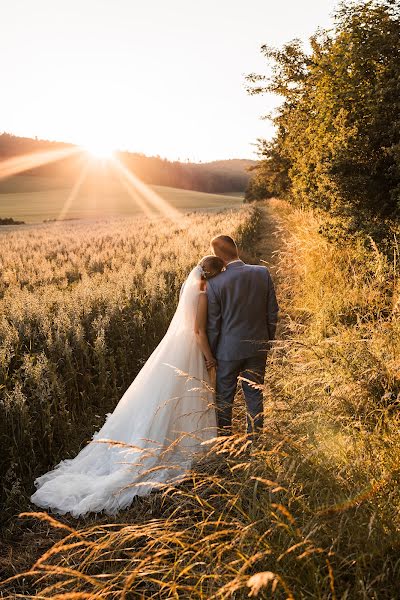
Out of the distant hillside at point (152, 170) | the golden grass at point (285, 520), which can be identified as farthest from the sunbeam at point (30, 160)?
the golden grass at point (285, 520)

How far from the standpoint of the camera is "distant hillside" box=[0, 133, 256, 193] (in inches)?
4793

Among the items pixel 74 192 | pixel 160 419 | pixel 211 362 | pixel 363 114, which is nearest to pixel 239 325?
pixel 211 362

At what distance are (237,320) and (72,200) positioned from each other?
8001cm

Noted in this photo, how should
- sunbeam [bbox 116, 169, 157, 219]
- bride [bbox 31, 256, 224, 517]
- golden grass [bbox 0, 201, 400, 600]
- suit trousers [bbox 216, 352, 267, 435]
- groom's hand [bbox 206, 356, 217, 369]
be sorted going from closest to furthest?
golden grass [bbox 0, 201, 400, 600]
bride [bbox 31, 256, 224, 517]
suit trousers [bbox 216, 352, 267, 435]
groom's hand [bbox 206, 356, 217, 369]
sunbeam [bbox 116, 169, 157, 219]

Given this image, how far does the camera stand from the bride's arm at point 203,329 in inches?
194

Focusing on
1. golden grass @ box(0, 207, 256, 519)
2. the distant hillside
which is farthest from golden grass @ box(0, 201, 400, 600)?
the distant hillside

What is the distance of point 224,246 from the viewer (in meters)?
4.87

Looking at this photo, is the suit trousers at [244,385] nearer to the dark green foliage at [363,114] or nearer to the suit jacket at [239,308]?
the suit jacket at [239,308]

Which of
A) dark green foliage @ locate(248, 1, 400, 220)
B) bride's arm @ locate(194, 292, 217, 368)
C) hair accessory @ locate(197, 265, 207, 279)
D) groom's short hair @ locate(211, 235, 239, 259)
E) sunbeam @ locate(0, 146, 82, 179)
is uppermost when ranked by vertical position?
sunbeam @ locate(0, 146, 82, 179)

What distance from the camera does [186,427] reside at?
5094mm

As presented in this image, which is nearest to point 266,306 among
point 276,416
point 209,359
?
point 209,359

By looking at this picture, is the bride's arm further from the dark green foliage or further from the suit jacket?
the dark green foliage

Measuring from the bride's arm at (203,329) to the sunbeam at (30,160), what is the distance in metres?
120

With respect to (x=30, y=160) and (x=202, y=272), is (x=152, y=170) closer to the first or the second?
(x=30, y=160)
